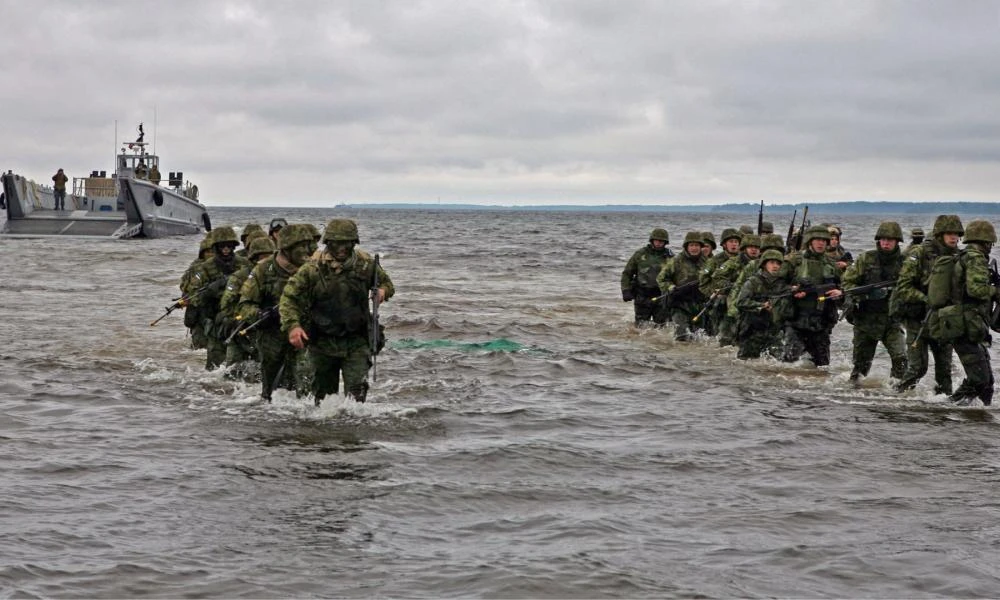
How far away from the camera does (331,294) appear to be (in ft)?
36.6

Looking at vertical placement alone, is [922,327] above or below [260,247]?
below

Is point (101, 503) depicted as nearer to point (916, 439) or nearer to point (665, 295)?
point (916, 439)

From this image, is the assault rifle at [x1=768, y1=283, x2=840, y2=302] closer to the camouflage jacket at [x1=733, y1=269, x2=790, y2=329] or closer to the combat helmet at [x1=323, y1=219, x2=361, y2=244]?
the camouflage jacket at [x1=733, y1=269, x2=790, y2=329]

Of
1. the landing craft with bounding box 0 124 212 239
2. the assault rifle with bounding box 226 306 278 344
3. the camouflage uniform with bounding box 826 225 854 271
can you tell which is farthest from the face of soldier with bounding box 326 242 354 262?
the landing craft with bounding box 0 124 212 239

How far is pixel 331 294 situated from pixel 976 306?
6.41m

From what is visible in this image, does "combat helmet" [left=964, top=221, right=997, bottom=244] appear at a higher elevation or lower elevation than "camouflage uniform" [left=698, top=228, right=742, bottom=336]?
higher

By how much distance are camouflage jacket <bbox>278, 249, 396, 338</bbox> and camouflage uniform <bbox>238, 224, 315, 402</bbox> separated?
0.57 metres

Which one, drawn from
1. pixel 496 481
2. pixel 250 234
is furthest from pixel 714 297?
pixel 496 481

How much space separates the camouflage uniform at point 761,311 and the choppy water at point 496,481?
331 millimetres

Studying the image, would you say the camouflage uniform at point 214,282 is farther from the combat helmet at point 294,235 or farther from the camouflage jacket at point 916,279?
the camouflage jacket at point 916,279

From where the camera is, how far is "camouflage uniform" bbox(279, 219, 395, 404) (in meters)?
11.0

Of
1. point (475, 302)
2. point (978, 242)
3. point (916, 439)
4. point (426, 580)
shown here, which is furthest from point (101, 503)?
point (475, 302)

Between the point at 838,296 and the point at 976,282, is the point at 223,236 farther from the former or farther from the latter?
the point at 976,282

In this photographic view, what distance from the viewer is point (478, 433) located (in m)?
11.7
